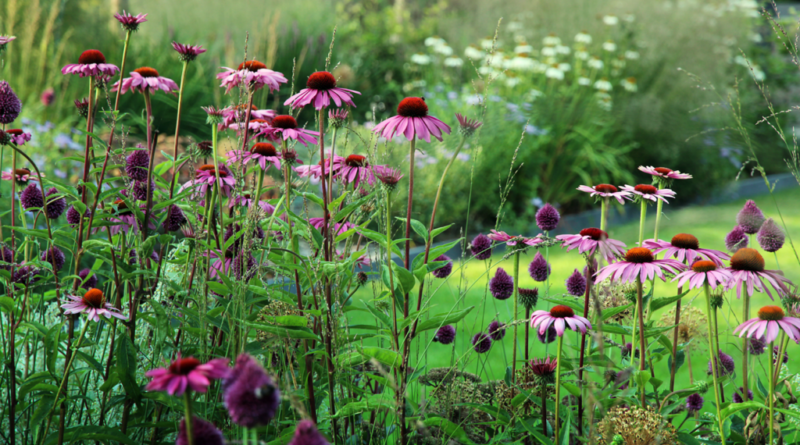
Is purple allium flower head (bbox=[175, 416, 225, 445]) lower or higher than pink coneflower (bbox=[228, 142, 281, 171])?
lower

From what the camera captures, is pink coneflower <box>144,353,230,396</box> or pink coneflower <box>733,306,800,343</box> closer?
pink coneflower <box>144,353,230,396</box>

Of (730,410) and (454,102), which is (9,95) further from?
(454,102)

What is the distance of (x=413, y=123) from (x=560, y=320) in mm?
541

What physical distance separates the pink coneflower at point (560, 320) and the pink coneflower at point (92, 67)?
1.15 m

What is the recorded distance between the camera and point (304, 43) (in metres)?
7.32

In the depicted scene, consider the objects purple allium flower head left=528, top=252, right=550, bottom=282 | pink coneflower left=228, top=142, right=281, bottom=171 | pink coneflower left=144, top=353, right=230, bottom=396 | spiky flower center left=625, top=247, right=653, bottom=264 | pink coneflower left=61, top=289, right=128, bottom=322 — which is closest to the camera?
pink coneflower left=144, top=353, right=230, bottom=396

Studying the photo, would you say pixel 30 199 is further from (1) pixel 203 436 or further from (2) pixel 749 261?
(2) pixel 749 261

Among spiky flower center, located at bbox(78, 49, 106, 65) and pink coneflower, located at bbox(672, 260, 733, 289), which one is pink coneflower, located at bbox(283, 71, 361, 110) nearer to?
spiky flower center, located at bbox(78, 49, 106, 65)

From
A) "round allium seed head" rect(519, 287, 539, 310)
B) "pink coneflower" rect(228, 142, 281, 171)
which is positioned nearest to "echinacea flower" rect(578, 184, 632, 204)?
"round allium seed head" rect(519, 287, 539, 310)

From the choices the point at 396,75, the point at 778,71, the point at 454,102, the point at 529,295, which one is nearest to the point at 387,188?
the point at 529,295

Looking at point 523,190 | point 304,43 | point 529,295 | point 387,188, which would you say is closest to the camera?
point 387,188

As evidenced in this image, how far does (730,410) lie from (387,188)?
811 millimetres

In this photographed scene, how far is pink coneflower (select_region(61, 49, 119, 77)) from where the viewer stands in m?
1.54

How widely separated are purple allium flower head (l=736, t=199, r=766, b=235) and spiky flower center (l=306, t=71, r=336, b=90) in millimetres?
1077
